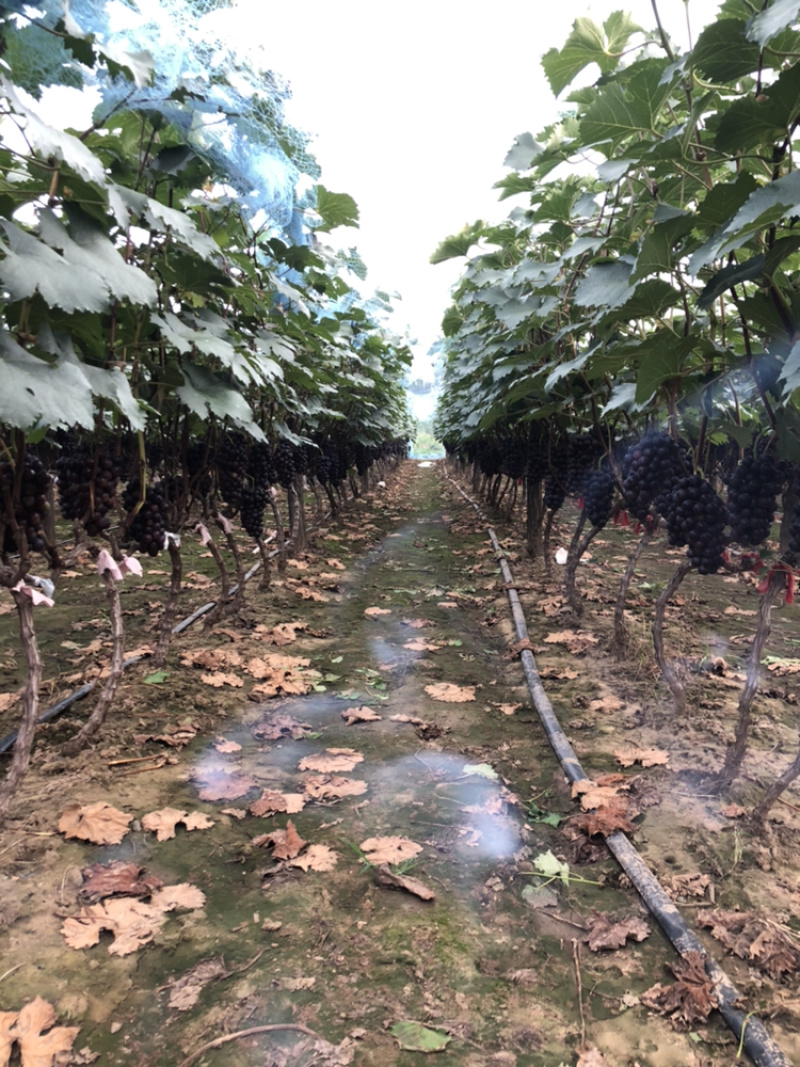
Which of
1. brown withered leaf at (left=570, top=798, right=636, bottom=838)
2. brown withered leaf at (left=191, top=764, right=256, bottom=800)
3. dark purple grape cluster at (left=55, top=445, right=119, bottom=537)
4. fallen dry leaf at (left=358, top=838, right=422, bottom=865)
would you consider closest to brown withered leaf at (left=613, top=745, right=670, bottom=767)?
brown withered leaf at (left=570, top=798, right=636, bottom=838)

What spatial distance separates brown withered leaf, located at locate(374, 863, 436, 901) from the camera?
2.20 meters

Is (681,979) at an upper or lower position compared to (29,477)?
lower

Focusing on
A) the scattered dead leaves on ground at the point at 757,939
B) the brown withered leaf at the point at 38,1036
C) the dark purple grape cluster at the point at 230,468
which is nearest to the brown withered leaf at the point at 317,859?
the brown withered leaf at the point at 38,1036

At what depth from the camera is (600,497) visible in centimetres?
421

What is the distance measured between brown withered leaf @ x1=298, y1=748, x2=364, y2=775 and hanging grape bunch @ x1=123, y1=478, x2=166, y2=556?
3.97 feet

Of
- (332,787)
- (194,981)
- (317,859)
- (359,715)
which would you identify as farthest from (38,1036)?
(359,715)

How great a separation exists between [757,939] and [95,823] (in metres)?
2.23

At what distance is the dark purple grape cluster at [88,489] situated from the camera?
2443 millimetres

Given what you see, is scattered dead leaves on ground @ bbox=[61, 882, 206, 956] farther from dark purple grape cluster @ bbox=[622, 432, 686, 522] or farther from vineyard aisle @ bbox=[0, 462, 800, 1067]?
dark purple grape cluster @ bbox=[622, 432, 686, 522]

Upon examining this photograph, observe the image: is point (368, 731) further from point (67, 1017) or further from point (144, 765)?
point (67, 1017)

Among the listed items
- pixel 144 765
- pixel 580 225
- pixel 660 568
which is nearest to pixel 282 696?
pixel 144 765

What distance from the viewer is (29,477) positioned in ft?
6.93

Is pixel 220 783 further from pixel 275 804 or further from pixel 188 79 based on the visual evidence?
pixel 188 79

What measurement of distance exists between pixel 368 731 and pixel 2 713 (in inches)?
74.7
